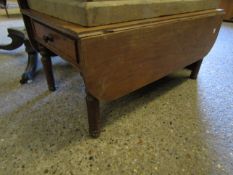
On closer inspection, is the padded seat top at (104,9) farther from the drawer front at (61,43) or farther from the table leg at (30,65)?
the table leg at (30,65)

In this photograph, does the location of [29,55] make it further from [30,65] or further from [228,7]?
[228,7]

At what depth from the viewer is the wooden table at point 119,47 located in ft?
2.19

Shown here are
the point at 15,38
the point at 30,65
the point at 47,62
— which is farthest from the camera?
the point at 15,38

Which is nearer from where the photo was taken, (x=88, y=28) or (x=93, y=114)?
(x=88, y=28)

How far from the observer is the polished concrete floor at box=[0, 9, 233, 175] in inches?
32.1

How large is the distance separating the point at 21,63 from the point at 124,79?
126 cm

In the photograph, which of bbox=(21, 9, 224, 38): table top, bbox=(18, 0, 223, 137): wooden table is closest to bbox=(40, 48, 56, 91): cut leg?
bbox=(18, 0, 223, 137): wooden table

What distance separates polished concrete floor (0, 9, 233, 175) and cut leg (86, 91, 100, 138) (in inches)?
2.0

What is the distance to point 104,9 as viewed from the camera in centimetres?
66

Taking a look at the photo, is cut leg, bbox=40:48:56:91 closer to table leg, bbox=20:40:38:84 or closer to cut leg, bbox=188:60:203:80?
table leg, bbox=20:40:38:84

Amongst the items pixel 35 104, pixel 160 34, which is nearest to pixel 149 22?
pixel 160 34

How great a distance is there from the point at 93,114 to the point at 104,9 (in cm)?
46

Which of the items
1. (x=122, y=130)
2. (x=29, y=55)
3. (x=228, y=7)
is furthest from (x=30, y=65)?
(x=228, y=7)

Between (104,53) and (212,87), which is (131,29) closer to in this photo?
(104,53)
